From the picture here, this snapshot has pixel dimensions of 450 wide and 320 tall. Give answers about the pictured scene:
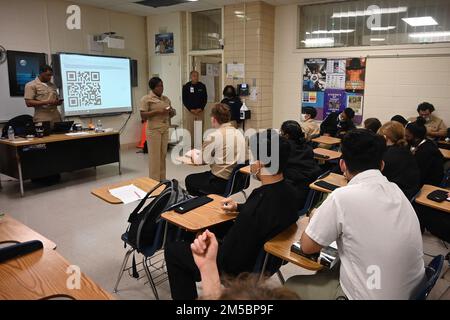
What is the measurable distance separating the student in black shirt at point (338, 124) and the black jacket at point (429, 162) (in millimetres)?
2447

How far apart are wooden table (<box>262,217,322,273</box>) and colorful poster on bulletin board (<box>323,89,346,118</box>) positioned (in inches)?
197

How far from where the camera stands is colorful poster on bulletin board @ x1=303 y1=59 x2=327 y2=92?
6668 mm

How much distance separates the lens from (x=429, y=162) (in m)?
3.38

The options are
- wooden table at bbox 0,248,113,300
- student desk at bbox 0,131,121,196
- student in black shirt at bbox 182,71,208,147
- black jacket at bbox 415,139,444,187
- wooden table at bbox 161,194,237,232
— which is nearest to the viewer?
wooden table at bbox 0,248,113,300

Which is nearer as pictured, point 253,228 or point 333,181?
point 253,228

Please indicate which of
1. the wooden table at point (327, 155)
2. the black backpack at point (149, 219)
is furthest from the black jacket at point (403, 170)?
the black backpack at point (149, 219)

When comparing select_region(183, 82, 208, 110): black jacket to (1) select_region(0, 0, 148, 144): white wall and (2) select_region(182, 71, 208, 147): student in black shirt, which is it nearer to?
(2) select_region(182, 71, 208, 147): student in black shirt

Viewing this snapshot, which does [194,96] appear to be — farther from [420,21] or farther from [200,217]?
[200,217]

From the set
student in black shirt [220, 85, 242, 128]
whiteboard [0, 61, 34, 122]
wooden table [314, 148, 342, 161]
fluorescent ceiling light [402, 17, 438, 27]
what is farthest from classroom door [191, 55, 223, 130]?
wooden table [314, 148, 342, 161]

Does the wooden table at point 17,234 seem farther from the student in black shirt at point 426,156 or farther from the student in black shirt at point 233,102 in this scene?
the student in black shirt at point 233,102

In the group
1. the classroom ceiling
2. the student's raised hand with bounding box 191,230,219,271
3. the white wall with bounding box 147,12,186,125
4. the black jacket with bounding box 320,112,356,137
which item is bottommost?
the student's raised hand with bounding box 191,230,219,271

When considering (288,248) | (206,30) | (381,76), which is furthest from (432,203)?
(206,30)

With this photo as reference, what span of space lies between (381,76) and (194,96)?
3.53 meters
